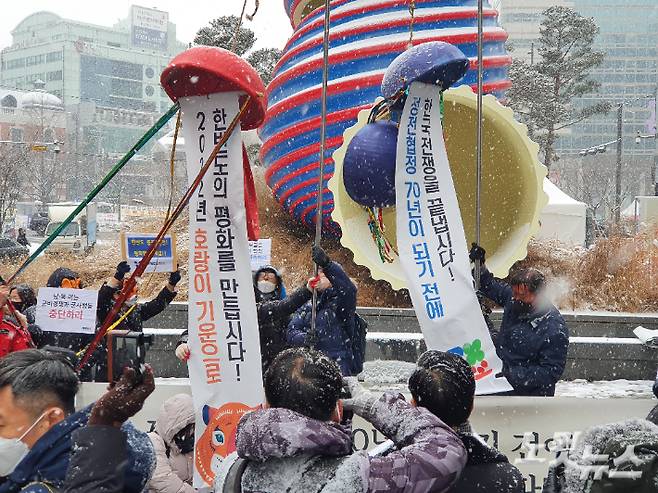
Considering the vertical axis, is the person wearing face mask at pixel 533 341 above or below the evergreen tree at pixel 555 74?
below

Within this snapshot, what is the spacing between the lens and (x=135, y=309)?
5398mm

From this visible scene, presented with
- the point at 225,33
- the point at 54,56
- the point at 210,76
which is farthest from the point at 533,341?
the point at 54,56

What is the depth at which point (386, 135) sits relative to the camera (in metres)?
4.69

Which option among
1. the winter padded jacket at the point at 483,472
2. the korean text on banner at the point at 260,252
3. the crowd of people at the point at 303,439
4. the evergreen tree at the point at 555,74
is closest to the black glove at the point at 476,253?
the crowd of people at the point at 303,439

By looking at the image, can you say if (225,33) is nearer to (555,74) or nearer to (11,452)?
(555,74)

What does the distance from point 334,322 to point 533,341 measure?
3.53 feet

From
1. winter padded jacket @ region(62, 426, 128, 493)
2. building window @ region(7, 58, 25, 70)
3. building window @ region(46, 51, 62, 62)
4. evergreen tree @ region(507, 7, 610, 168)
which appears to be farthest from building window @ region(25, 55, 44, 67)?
winter padded jacket @ region(62, 426, 128, 493)

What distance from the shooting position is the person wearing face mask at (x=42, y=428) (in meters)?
1.92

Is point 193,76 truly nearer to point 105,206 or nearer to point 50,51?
point 105,206

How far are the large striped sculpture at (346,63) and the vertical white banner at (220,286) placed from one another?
5.98 meters

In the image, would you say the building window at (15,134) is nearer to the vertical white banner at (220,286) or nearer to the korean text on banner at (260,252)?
the korean text on banner at (260,252)

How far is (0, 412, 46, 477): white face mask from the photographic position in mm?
2023

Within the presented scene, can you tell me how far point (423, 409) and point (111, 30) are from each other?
100837 mm

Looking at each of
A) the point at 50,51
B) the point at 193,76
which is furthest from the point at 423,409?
the point at 50,51
